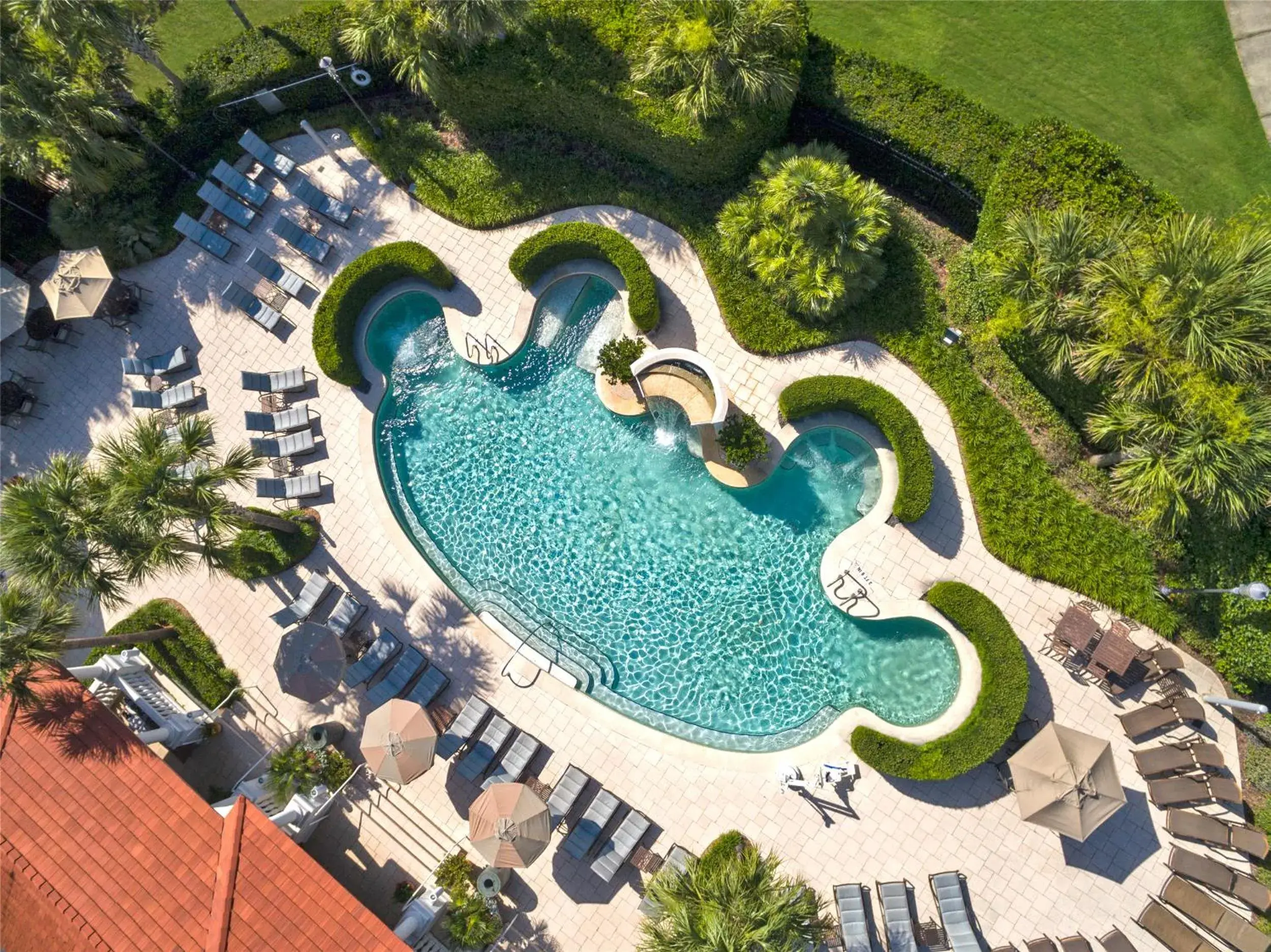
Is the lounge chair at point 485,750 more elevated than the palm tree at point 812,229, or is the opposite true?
the palm tree at point 812,229

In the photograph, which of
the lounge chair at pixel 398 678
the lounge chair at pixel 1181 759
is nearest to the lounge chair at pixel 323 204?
the lounge chair at pixel 398 678

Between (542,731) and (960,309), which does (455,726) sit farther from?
(960,309)

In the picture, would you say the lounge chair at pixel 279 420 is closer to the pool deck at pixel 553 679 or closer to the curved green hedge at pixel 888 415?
the pool deck at pixel 553 679

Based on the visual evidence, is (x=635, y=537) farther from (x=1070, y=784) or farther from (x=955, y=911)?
(x=955, y=911)

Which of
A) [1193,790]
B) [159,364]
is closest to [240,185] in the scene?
[159,364]

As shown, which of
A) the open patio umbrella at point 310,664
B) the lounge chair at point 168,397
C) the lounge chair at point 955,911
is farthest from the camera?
the lounge chair at point 168,397
